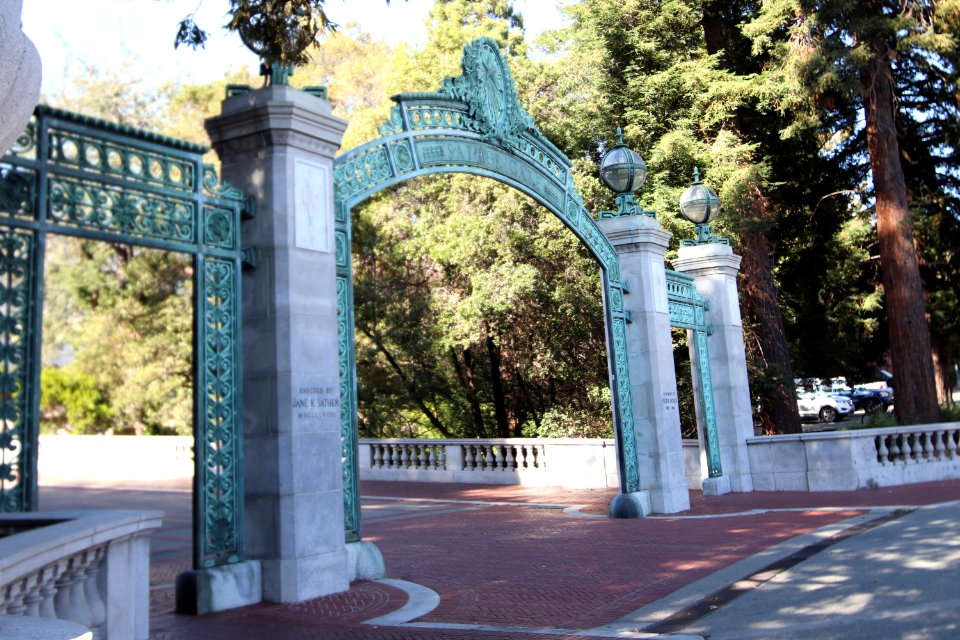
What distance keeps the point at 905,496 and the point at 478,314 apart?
1103cm

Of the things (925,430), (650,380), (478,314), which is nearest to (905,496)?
(925,430)

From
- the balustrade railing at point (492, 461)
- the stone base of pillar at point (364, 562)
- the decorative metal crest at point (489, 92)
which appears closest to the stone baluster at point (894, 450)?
the balustrade railing at point (492, 461)

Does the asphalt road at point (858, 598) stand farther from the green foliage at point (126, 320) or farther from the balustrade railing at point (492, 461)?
the green foliage at point (126, 320)

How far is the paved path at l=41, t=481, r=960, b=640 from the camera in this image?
636 centimetres

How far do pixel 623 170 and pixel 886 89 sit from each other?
426 inches

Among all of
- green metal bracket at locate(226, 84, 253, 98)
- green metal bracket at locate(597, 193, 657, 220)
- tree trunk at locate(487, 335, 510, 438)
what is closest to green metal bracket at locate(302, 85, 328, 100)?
green metal bracket at locate(226, 84, 253, 98)

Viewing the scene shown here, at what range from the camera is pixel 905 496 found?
13.8 m

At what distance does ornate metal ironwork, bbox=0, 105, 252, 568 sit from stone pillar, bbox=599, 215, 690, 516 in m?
7.44

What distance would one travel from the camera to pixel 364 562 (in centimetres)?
855

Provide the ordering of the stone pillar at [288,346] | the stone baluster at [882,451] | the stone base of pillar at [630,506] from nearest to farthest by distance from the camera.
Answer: the stone pillar at [288,346] → the stone base of pillar at [630,506] → the stone baluster at [882,451]

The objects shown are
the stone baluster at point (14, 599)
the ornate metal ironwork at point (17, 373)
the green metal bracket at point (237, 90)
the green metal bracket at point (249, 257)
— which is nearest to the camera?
the stone baluster at point (14, 599)

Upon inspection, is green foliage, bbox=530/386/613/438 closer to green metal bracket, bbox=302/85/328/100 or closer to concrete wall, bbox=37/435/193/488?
concrete wall, bbox=37/435/193/488

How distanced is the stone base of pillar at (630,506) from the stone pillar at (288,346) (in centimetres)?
599

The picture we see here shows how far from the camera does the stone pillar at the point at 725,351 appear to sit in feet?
54.6
